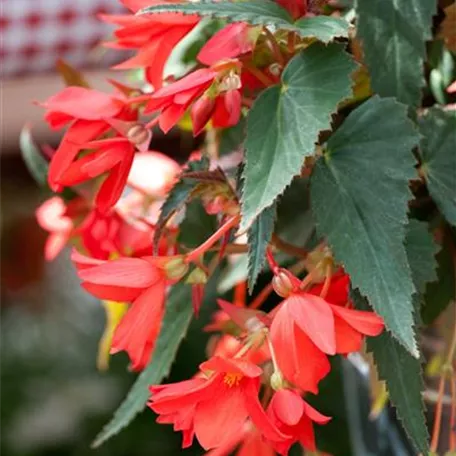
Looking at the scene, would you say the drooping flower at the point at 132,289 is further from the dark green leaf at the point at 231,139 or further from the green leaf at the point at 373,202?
the dark green leaf at the point at 231,139

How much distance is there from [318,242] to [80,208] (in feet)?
0.55

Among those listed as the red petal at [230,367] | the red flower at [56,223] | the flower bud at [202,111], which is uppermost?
the flower bud at [202,111]

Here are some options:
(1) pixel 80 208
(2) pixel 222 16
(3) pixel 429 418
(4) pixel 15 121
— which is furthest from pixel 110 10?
(2) pixel 222 16

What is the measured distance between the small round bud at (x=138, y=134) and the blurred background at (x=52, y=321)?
343mm

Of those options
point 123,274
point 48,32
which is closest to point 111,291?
point 123,274

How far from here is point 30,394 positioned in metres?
1.50

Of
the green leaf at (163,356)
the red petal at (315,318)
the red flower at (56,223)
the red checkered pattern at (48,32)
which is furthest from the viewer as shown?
the red checkered pattern at (48,32)

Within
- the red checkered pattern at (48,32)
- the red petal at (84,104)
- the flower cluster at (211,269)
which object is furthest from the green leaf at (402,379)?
the red checkered pattern at (48,32)

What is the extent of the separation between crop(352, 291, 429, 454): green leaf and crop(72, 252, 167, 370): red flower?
8 cm

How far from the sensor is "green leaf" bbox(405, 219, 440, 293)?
0.43 m

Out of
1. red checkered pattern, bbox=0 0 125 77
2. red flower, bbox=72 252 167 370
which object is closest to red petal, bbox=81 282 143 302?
red flower, bbox=72 252 167 370

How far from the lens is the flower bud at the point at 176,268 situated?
422 mm

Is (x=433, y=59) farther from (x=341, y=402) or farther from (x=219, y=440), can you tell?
(x=341, y=402)

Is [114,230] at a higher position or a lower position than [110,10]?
higher
